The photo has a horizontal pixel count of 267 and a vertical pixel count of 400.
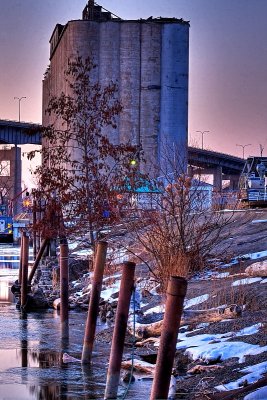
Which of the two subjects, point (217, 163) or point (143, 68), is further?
point (217, 163)

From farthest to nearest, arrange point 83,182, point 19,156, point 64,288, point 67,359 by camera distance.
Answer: point 19,156 < point 83,182 < point 64,288 < point 67,359

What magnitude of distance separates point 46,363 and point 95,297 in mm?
1390

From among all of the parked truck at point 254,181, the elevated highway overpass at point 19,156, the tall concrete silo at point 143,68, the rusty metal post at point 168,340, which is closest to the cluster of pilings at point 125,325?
the rusty metal post at point 168,340

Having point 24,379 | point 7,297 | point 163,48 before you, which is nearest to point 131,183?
point 7,297

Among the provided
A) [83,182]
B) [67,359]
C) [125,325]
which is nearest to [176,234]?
[67,359]

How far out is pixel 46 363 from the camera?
1526 centimetres

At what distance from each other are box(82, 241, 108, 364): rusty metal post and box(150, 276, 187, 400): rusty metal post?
5.05m

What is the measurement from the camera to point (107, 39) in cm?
10650

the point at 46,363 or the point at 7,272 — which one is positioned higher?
the point at 46,363

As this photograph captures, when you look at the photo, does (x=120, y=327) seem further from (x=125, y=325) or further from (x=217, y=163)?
(x=217, y=163)

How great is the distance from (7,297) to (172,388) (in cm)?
1515

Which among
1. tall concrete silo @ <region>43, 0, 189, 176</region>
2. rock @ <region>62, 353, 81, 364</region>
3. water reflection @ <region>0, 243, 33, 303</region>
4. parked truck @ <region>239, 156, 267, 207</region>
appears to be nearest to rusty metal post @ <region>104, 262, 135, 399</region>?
rock @ <region>62, 353, 81, 364</region>

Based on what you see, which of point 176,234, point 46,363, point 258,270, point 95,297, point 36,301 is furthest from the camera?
point 36,301

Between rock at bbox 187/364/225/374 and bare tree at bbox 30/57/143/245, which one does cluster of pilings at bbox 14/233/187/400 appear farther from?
bare tree at bbox 30/57/143/245
